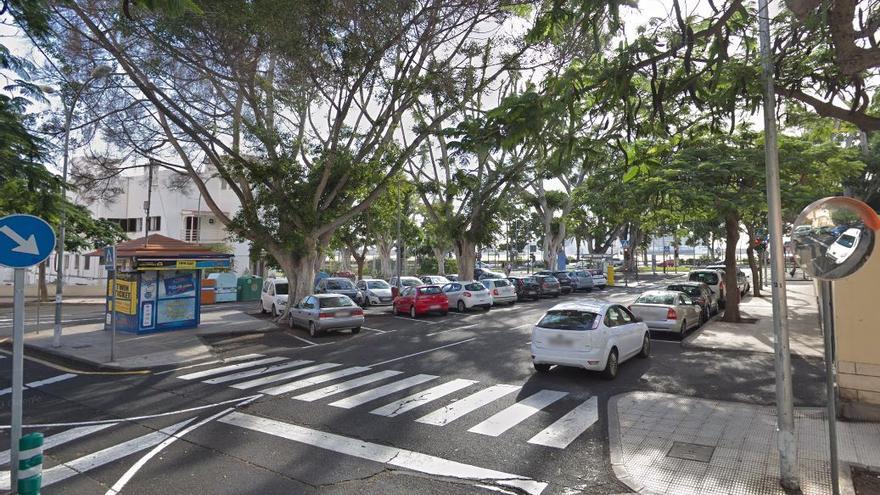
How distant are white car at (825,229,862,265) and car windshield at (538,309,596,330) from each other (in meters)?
5.26

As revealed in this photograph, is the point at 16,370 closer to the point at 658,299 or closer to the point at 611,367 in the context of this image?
the point at 611,367

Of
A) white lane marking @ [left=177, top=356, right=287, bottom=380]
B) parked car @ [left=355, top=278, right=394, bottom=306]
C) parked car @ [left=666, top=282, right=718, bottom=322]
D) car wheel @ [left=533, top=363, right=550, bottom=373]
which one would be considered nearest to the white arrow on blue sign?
white lane marking @ [left=177, top=356, right=287, bottom=380]

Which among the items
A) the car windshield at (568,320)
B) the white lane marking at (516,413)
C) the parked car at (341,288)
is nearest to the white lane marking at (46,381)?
the white lane marking at (516,413)

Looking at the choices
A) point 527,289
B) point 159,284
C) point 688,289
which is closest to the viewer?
point 159,284

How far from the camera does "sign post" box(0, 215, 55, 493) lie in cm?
472

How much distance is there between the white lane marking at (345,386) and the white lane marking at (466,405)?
2232mm

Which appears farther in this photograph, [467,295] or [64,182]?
[467,295]

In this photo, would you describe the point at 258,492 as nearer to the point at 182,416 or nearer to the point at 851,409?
the point at 182,416

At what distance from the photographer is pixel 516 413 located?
770 centimetres

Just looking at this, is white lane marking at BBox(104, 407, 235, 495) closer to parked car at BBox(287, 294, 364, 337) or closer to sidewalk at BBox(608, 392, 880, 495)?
sidewalk at BBox(608, 392, 880, 495)

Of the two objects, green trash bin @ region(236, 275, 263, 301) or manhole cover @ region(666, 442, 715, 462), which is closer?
manhole cover @ region(666, 442, 715, 462)

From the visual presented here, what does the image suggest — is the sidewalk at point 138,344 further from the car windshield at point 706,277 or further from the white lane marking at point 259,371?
the car windshield at point 706,277

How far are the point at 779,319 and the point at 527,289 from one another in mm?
23517

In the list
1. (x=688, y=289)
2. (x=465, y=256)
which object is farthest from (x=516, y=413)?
(x=465, y=256)
